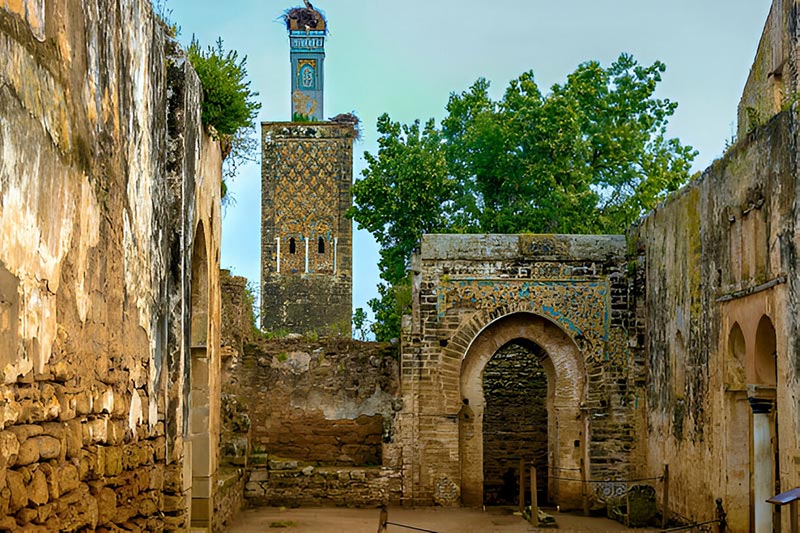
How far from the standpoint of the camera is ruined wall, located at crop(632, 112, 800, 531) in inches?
427

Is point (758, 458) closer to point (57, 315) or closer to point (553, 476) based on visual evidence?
point (553, 476)

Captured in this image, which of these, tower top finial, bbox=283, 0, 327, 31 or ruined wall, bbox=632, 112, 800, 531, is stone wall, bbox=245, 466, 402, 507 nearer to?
ruined wall, bbox=632, 112, 800, 531

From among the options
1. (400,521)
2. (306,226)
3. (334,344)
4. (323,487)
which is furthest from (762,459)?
(306,226)

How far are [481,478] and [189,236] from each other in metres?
8.00

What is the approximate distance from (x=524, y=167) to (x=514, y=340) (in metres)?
4.83

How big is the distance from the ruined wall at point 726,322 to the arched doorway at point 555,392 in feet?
4.05

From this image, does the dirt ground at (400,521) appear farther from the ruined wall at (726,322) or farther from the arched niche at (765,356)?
the arched niche at (765,356)

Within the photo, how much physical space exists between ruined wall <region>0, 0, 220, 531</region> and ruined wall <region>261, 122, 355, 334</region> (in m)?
21.2

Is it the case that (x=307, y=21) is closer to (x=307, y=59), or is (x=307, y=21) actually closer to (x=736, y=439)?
(x=307, y=59)

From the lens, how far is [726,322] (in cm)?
1256

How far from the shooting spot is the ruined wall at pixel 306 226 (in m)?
31.6

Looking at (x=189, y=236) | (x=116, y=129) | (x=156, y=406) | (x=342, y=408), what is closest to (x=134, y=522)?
(x=156, y=406)

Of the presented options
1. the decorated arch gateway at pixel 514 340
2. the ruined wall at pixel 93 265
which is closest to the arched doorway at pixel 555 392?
the decorated arch gateway at pixel 514 340

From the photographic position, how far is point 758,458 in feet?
37.9
